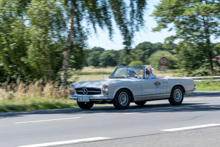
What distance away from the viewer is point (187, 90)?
14.3m

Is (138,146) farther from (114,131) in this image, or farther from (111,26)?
(111,26)

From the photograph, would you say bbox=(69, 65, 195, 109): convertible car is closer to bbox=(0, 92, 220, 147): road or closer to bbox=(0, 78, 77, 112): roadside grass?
bbox=(0, 92, 220, 147): road

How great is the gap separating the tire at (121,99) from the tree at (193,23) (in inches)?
580

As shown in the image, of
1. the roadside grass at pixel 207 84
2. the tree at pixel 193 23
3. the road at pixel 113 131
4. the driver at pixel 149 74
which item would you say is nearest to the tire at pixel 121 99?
the driver at pixel 149 74

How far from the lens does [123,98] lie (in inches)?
477

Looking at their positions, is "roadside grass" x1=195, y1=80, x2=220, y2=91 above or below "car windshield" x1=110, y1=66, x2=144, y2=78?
below

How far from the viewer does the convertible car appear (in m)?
11.8

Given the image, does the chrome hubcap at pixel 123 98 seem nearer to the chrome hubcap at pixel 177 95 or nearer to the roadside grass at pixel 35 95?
the chrome hubcap at pixel 177 95

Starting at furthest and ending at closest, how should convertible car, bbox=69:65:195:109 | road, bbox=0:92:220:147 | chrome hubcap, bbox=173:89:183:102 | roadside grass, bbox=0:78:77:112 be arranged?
roadside grass, bbox=0:78:77:112 → chrome hubcap, bbox=173:89:183:102 → convertible car, bbox=69:65:195:109 → road, bbox=0:92:220:147

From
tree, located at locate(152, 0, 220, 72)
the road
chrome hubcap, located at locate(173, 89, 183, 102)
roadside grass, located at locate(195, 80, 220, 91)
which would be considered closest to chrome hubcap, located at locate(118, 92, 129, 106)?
the road

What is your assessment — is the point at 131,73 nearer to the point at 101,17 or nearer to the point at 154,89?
the point at 154,89

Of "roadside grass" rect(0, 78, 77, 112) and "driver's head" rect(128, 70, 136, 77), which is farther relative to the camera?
"roadside grass" rect(0, 78, 77, 112)

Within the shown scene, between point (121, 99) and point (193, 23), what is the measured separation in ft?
61.7

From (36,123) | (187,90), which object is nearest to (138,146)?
(36,123)
